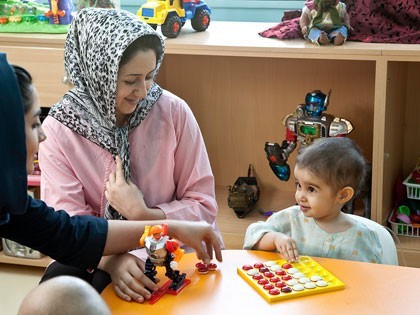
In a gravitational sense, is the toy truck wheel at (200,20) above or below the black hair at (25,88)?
below

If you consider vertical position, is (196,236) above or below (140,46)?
below

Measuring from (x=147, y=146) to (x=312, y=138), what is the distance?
2.53 ft

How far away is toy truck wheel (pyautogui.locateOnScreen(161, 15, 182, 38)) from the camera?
2.61 m

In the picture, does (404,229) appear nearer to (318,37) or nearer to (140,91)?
(318,37)

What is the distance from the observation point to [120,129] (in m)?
1.96

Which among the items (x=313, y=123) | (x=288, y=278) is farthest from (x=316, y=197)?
(x=313, y=123)

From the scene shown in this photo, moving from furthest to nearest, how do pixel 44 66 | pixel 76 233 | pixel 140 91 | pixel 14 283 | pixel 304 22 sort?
pixel 14 283
pixel 44 66
pixel 304 22
pixel 140 91
pixel 76 233

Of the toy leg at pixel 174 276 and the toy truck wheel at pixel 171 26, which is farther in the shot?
the toy truck wheel at pixel 171 26

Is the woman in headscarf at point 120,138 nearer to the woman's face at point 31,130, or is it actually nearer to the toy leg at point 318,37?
the woman's face at point 31,130

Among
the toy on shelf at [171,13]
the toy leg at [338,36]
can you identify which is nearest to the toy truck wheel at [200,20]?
the toy on shelf at [171,13]

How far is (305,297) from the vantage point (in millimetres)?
1438

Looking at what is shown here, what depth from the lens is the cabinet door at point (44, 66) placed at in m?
2.69

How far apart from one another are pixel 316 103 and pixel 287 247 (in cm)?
106

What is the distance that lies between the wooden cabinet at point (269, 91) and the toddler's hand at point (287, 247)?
0.93 metres
